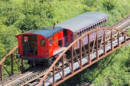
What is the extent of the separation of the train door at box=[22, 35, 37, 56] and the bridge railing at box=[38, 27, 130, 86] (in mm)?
3047

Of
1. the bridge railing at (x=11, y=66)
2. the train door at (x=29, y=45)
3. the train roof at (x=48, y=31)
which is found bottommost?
the bridge railing at (x=11, y=66)

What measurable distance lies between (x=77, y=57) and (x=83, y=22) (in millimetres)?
4832

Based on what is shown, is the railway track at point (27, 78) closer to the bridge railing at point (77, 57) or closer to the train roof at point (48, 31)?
the bridge railing at point (77, 57)

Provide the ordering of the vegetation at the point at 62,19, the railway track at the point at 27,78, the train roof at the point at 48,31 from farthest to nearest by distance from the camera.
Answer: the vegetation at the point at 62,19 < the train roof at the point at 48,31 < the railway track at the point at 27,78

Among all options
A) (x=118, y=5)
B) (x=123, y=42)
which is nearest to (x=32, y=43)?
(x=123, y=42)

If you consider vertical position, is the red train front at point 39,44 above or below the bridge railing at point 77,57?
above

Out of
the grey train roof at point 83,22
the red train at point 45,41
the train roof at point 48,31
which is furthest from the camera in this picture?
the grey train roof at point 83,22

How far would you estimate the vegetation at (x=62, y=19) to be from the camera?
53.1 metres

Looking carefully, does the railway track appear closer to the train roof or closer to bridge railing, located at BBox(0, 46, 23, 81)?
bridge railing, located at BBox(0, 46, 23, 81)

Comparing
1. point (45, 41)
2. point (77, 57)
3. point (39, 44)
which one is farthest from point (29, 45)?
point (77, 57)

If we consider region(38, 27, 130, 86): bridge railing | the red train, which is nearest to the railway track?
region(38, 27, 130, 86): bridge railing

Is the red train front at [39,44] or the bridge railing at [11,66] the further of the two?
the bridge railing at [11,66]

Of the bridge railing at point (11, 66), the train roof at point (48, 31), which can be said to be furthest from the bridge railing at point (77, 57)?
the bridge railing at point (11, 66)

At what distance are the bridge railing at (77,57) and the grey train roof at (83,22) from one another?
1.51 m
